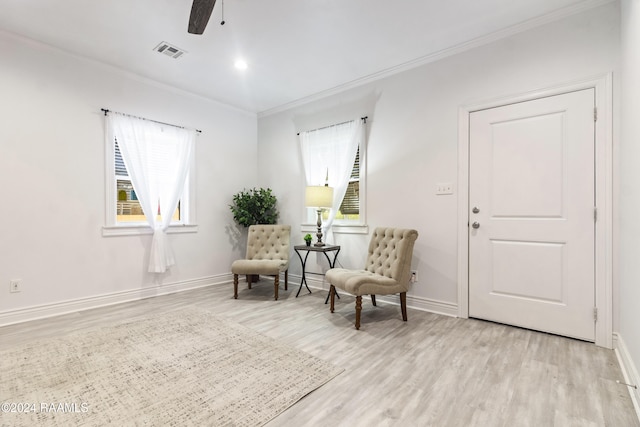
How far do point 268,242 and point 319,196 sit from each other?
3.34 ft

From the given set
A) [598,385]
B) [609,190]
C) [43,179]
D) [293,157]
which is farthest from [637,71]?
[43,179]

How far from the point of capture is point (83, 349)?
2.28m

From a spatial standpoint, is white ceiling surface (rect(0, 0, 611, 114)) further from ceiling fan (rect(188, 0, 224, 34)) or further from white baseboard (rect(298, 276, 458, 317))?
white baseboard (rect(298, 276, 458, 317))

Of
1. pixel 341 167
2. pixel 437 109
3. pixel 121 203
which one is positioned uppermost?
pixel 437 109

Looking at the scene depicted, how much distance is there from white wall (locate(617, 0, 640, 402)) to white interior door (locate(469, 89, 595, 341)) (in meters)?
0.25

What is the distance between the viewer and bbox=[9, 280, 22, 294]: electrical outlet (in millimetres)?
2893

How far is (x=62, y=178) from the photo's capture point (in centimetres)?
317

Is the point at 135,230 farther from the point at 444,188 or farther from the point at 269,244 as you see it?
the point at 444,188

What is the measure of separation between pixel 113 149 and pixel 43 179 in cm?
72

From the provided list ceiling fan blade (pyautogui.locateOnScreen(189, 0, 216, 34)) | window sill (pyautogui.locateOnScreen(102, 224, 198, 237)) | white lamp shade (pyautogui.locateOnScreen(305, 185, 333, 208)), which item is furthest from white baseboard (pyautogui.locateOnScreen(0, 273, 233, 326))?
ceiling fan blade (pyautogui.locateOnScreen(189, 0, 216, 34))

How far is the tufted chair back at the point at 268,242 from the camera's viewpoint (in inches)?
161

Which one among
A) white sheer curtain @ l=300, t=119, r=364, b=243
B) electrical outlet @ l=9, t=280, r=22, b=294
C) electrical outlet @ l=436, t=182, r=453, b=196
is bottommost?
electrical outlet @ l=9, t=280, r=22, b=294

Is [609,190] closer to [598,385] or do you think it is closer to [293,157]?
[598,385]

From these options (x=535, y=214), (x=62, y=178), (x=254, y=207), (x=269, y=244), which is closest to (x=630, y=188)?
(x=535, y=214)
